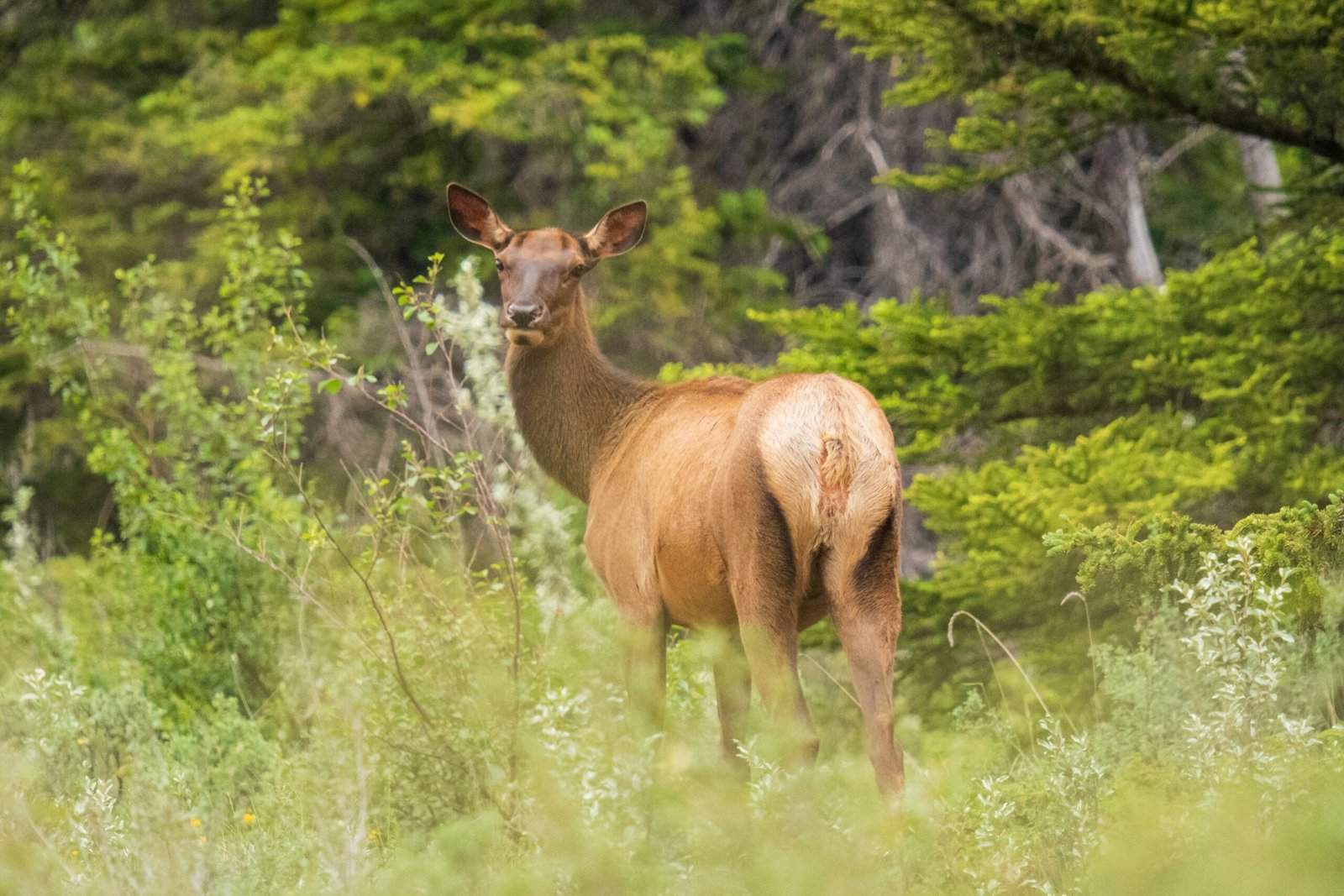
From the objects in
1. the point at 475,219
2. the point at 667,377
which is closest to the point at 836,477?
the point at 475,219

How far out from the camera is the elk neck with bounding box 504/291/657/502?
7039 millimetres

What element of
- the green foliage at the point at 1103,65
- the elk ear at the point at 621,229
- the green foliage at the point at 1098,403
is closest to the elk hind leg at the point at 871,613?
the green foliage at the point at 1098,403

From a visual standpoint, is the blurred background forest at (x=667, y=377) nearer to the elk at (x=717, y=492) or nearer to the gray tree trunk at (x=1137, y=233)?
the gray tree trunk at (x=1137, y=233)

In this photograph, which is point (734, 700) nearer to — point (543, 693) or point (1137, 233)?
point (543, 693)

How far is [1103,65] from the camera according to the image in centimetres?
766

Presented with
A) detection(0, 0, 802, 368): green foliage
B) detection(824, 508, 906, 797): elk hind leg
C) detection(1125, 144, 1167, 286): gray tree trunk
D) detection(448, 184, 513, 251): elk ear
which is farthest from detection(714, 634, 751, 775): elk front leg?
detection(1125, 144, 1167, 286): gray tree trunk

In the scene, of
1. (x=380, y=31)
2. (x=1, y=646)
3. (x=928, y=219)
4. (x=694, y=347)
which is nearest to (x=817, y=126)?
(x=928, y=219)

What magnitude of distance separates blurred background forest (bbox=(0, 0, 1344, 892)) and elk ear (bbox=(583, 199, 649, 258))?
0.76 m

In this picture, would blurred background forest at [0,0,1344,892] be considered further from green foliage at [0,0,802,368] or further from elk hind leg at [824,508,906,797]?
elk hind leg at [824,508,906,797]

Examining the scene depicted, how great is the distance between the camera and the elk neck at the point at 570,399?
7.04m

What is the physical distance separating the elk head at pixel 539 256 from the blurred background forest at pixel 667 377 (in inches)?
13.4

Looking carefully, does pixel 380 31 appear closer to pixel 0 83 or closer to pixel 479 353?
pixel 0 83

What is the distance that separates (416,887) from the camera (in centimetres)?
414

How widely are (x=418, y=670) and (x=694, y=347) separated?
8.79 metres
